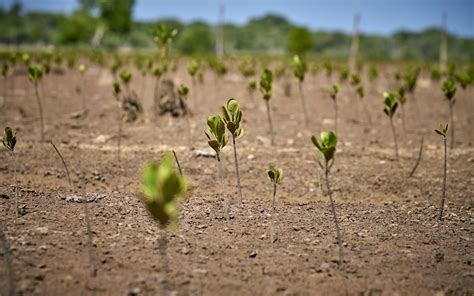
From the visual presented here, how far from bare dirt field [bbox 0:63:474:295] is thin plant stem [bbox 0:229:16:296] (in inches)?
1.7

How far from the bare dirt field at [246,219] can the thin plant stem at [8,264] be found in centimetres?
4

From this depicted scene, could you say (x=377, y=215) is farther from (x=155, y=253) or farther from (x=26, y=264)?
(x=26, y=264)

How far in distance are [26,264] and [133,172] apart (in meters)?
3.50

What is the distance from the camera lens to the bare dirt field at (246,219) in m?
3.68

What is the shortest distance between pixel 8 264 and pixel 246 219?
8.57 feet

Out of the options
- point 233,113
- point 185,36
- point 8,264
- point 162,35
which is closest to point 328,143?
point 233,113

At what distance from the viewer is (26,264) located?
376cm

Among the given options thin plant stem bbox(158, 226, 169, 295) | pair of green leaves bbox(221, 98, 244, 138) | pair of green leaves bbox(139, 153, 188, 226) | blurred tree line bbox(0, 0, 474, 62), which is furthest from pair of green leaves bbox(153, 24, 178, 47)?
pair of green leaves bbox(139, 153, 188, 226)

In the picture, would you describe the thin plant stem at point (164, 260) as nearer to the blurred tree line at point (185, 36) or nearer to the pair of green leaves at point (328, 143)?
the pair of green leaves at point (328, 143)

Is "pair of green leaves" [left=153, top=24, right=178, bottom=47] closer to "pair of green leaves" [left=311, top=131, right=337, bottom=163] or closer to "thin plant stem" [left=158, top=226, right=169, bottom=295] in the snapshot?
"thin plant stem" [left=158, top=226, right=169, bottom=295]

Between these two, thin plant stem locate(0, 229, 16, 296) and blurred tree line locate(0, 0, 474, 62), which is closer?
thin plant stem locate(0, 229, 16, 296)

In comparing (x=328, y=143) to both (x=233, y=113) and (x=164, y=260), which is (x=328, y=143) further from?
(x=164, y=260)

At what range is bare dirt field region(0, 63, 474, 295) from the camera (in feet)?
12.1

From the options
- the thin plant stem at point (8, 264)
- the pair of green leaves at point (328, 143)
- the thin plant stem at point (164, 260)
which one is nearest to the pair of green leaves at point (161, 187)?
the thin plant stem at point (164, 260)
